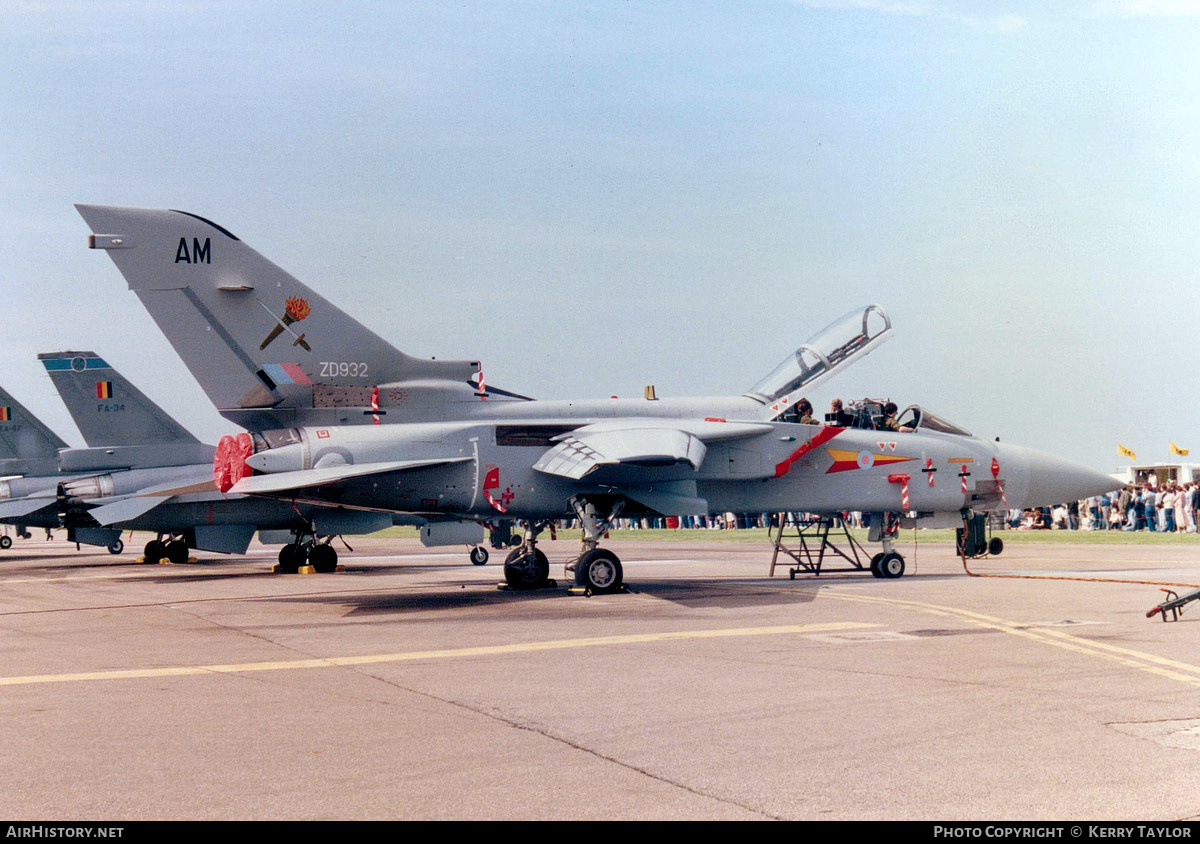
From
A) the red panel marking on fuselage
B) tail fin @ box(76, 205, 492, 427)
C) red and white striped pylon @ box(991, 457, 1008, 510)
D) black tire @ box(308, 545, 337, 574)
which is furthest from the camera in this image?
black tire @ box(308, 545, 337, 574)

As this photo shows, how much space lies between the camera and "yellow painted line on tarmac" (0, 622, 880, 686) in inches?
358

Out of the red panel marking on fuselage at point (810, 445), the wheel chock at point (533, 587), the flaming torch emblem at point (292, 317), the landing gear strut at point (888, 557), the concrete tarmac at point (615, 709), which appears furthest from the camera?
the landing gear strut at point (888, 557)

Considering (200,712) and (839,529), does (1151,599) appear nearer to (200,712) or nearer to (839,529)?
(200,712)

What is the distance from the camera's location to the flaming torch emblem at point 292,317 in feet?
52.1

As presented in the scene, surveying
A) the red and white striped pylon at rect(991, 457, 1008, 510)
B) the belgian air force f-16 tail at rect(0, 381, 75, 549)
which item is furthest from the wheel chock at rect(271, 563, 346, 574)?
the red and white striped pylon at rect(991, 457, 1008, 510)

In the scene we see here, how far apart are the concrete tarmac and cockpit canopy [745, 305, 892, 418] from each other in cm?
382

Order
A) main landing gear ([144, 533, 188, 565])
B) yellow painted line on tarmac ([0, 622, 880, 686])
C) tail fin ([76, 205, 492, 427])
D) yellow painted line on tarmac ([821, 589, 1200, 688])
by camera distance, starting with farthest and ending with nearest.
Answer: main landing gear ([144, 533, 188, 565])
tail fin ([76, 205, 492, 427])
yellow painted line on tarmac ([0, 622, 880, 686])
yellow painted line on tarmac ([821, 589, 1200, 688])

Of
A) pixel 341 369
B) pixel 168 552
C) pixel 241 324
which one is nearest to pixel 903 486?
pixel 341 369

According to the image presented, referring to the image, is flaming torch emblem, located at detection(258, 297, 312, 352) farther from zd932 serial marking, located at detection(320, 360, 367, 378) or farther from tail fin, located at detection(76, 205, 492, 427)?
zd932 serial marking, located at detection(320, 360, 367, 378)

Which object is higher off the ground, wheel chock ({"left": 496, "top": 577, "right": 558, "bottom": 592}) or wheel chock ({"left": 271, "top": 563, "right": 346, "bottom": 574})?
wheel chock ({"left": 496, "top": 577, "right": 558, "bottom": 592})

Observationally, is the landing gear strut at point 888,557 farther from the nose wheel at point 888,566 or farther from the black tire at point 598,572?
the black tire at point 598,572

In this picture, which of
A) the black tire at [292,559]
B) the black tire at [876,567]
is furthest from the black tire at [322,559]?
the black tire at [876,567]

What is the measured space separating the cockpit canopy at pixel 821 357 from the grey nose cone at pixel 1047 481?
3327 millimetres
